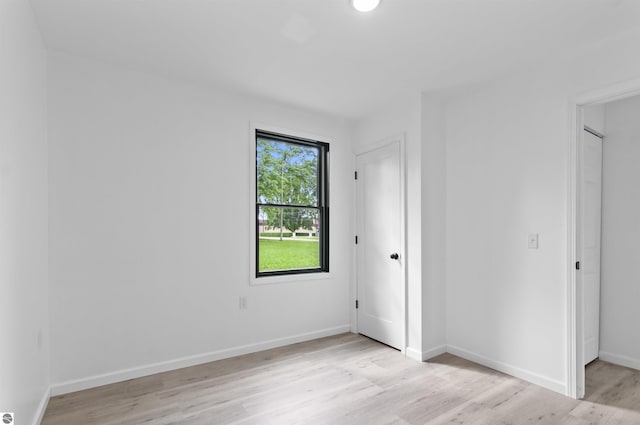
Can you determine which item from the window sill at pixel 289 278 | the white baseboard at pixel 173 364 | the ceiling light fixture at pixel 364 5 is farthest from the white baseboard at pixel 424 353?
the ceiling light fixture at pixel 364 5

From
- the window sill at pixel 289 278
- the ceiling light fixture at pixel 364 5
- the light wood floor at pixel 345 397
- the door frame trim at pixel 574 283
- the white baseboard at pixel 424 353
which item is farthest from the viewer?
the window sill at pixel 289 278

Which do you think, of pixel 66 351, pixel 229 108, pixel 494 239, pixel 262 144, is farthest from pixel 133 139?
pixel 494 239

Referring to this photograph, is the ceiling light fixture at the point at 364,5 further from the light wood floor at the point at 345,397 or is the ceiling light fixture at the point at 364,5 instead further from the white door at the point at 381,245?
the light wood floor at the point at 345,397

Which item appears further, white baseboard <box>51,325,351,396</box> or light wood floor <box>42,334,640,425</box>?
white baseboard <box>51,325,351,396</box>

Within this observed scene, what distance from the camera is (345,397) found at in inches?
101

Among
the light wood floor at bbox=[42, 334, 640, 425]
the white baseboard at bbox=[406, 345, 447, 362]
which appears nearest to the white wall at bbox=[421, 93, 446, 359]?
the white baseboard at bbox=[406, 345, 447, 362]

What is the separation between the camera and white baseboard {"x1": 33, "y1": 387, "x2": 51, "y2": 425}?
7.16 ft

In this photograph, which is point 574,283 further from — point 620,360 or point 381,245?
point 381,245

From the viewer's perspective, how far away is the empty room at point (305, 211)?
220 centimetres

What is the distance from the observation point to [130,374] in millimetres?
2844

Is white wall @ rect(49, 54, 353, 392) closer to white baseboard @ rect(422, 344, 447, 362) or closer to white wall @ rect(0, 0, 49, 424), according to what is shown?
white wall @ rect(0, 0, 49, 424)

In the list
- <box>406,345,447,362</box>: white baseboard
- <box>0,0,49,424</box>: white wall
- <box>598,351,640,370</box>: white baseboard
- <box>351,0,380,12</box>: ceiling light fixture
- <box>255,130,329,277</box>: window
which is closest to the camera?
<box>0,0,49,424</box>: white wall

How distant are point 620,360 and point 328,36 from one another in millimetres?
3707

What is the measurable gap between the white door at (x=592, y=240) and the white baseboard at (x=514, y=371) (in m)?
0.73
